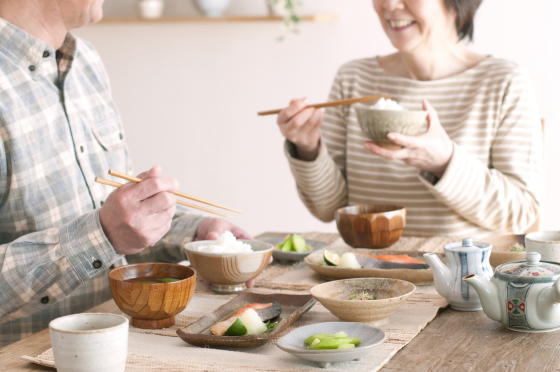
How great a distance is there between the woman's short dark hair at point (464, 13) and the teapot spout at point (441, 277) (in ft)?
3.71

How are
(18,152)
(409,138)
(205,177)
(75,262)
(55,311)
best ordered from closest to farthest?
(75,262), (18,152), (55,311), (409,138), (205,177)

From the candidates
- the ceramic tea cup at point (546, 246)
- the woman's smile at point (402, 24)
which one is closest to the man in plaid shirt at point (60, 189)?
the ceramic tea cup at point (546, 246)

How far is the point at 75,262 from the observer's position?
1.14 m

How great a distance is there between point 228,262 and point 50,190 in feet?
1.69

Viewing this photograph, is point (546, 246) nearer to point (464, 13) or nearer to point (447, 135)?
point (447, 135)

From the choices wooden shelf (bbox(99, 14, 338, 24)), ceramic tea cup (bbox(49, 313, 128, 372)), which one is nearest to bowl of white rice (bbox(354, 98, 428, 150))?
ceramic tea cup (bbox(49, 313, 128, 372))

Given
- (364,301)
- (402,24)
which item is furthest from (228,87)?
(364,301)

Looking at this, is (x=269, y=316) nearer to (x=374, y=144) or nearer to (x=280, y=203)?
(x=374, y=144)

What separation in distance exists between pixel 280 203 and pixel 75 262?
255 centimetres

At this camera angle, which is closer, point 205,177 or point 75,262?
point 75,262

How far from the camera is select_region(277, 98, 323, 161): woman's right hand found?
5.62ft

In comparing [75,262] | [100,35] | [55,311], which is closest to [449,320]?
[75,262]

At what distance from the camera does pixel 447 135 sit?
1.70 metres

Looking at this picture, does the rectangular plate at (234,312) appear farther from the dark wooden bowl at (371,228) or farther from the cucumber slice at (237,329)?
the dark wooden bowl at (371,228)
